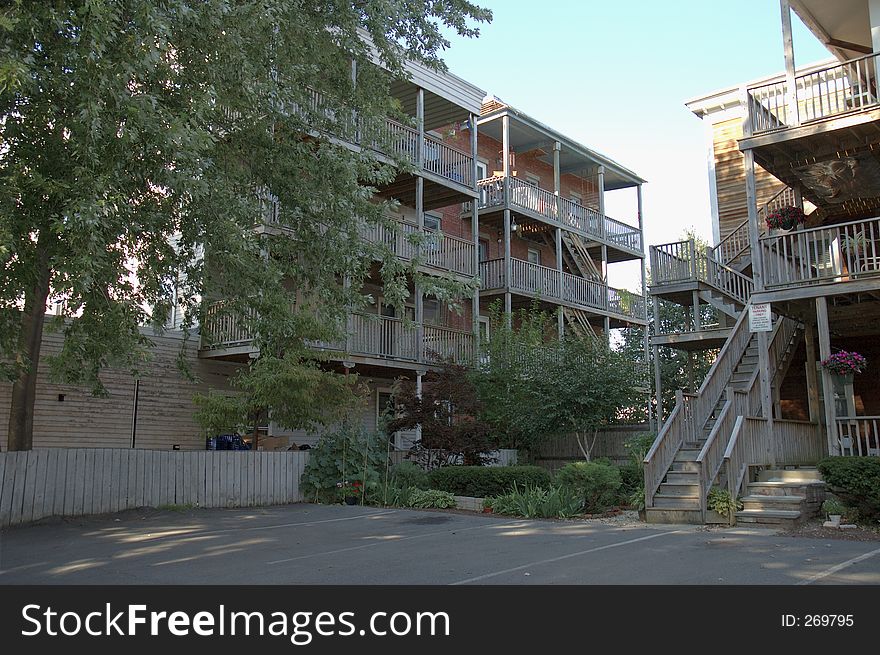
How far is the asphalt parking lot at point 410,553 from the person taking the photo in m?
7.57

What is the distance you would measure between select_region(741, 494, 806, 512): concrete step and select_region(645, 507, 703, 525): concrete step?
0.80 meters

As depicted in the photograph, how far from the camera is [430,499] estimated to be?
1523 centimetres

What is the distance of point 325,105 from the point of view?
13195 millimetres

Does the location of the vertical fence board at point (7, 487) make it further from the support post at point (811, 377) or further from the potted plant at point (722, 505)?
the support post at point (811, 377)

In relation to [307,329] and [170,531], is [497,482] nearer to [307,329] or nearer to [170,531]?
[307,329]

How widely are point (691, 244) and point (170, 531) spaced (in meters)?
14.2

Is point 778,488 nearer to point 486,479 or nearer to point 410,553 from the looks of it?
point 486,479

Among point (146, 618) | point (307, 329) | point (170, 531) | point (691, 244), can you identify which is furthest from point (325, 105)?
point (691, 244)

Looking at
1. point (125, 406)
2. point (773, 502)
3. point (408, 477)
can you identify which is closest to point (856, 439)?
point (773, 502)

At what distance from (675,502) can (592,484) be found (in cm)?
202

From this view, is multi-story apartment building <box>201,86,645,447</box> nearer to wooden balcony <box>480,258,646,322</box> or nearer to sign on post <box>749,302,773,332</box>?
wooden balcony <box>480,258,646,322</box>

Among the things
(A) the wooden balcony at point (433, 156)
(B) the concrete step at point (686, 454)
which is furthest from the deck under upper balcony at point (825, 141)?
(A) the wooden balcony at point (433, 156)

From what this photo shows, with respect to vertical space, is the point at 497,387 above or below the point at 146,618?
above

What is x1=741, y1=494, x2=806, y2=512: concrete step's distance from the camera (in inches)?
466
